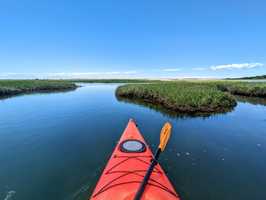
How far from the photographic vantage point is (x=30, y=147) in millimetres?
7355

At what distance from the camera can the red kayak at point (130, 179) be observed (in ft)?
9.69

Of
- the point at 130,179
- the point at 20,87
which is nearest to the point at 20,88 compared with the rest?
the point at 20,87

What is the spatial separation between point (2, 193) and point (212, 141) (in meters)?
7.48

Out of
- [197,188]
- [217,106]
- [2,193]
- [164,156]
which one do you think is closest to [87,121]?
[164,156]

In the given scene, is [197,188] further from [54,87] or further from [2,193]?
[54,87]

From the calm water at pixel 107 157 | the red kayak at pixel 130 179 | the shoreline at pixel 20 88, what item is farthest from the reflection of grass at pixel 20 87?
the red kayak at pixel 130 179

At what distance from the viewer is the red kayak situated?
2.95 m

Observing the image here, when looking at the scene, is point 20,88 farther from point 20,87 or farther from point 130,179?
point 130,179

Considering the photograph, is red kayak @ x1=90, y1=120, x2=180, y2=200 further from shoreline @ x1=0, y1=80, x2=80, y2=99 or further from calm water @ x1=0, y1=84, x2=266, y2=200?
shoreline @ x1=0, y1=80, x2=80, y2=99

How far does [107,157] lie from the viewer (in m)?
6.27

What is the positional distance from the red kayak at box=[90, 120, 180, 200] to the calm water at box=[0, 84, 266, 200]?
3.91ft

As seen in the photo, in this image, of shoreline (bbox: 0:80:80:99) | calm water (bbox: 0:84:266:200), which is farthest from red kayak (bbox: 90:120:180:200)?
shoreline (bbox: 0:80:80:99)

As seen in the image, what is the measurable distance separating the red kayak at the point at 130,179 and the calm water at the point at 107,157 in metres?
1.19

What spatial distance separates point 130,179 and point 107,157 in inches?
119
